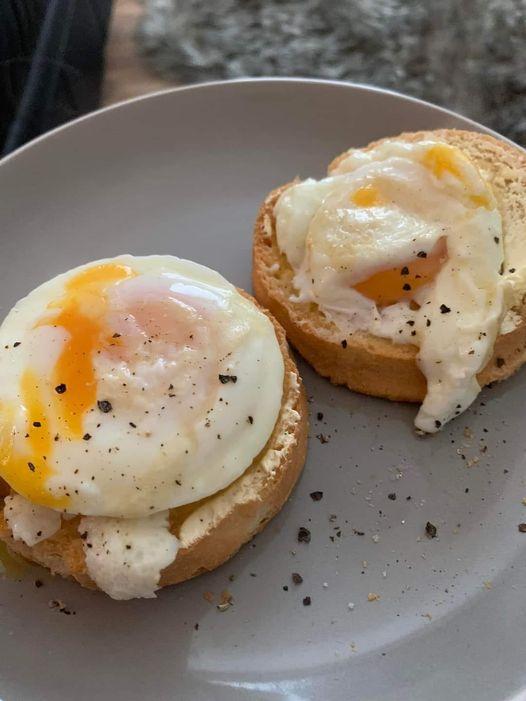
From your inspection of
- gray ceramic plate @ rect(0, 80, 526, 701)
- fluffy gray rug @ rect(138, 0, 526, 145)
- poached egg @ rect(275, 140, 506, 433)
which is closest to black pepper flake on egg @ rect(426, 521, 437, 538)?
gray ceramic plate @ rect(0, 80, 526, 701)

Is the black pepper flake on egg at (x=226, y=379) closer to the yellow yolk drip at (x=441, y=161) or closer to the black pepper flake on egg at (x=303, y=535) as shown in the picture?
the black pepper flake on egg at (x=303, y=535)

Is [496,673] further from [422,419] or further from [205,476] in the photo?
[205,476]

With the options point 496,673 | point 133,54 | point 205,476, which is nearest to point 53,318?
point 205,476

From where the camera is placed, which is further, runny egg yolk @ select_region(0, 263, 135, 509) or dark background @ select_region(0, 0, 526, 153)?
dark background @ select_region(0, 0, 526, 153)

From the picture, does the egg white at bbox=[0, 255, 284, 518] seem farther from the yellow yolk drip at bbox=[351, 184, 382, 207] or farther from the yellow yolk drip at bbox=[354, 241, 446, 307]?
the yellow yolk drip at bbox=[351, 184, 382, 207]

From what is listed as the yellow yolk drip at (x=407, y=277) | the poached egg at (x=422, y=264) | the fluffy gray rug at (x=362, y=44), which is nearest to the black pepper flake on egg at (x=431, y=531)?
the poached egg at (x=422, y=264)
